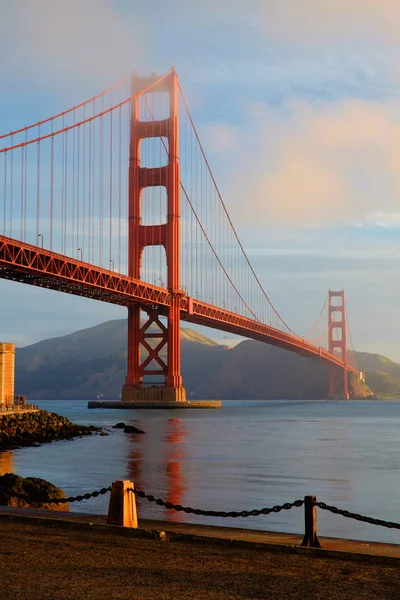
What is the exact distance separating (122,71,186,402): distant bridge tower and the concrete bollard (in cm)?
5834

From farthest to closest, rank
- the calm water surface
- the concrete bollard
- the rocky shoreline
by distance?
the rocky shoreline
the calm water surface
the concrete bollard

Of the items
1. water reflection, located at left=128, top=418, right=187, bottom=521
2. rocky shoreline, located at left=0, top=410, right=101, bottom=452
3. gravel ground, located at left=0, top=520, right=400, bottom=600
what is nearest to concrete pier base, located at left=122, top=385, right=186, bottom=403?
rocky shoreline, located at left=0, top=410, right=101, bottom=452

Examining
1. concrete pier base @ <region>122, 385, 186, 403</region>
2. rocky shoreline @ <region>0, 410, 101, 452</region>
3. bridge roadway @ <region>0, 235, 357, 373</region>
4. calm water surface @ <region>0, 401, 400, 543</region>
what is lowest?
calm water surface @ <region>0, 401, 400, 543</region>

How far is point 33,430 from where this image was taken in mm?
34188

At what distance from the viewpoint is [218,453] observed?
92.5ft

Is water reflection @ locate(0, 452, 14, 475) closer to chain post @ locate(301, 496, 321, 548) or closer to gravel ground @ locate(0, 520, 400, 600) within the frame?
gravel ground @ locate(0, 520, 400, 600)

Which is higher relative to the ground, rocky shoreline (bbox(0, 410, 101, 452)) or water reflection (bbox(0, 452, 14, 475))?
rocky shoreline (bbox(0, 410, 101, 452))

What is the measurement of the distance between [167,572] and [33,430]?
28.2 m

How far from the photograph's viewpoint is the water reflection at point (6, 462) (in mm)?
19705

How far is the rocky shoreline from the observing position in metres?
30.3

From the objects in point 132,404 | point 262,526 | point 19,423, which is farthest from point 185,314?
point 262,526

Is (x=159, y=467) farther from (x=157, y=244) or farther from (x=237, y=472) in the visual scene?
(x=157, y=244)

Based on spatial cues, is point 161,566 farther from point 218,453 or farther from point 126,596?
point 218,453

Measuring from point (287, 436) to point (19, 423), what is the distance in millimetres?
12970
